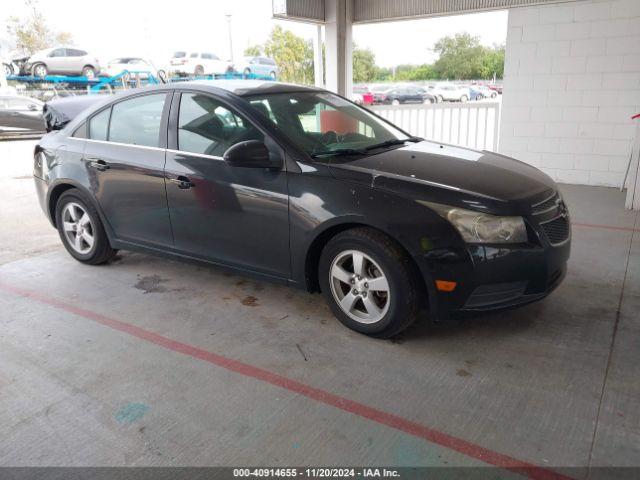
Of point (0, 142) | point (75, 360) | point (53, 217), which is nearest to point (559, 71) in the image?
point (53, 217)

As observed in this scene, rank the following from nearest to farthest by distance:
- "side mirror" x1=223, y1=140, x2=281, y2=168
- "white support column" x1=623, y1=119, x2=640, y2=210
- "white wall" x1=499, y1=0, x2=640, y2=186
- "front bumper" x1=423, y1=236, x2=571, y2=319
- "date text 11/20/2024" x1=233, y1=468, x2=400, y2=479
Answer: "date text 11/20/2024" x1=233, y1=468, x2=400, y2=479
"front bumper" x1=423, y1=236, x2=571, y2=319
"side mirror" x1=223, y1=140, x2=281, y2=168
"white support column" x1=623, y1=119, x2=640, y2=210
"white wall" x1=499, y1=0, x2=640, y2=186

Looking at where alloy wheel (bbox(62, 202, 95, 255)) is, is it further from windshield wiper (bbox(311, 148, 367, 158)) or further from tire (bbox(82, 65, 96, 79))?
tire (bbox(82, 65, 96, 79))

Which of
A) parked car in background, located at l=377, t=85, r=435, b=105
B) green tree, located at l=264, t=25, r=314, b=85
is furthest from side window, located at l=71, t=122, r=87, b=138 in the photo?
green tree, located at l=264, t=25, r=314, b=85

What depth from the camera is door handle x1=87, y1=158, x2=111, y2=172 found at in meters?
4.23

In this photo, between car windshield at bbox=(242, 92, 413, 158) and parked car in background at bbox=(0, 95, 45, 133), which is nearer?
car windshield at bbox=(242, 92, 413, 158)

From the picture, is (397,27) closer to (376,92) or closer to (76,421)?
(376,92)

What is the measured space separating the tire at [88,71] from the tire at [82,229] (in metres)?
21.3

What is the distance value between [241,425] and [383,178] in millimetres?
1583

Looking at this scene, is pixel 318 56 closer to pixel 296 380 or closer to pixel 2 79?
pixel 296 380

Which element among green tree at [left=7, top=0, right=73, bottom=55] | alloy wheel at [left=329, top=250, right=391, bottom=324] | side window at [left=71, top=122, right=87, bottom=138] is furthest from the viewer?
green tree at [left=7, top=0, right=73, bottom=55]

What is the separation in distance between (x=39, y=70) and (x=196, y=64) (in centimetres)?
699

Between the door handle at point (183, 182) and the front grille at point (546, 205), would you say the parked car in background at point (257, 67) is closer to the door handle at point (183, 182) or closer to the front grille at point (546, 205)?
the door handle at point (183, 182)

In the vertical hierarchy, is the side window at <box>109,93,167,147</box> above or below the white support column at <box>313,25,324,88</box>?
below

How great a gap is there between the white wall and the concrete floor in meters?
4.15
